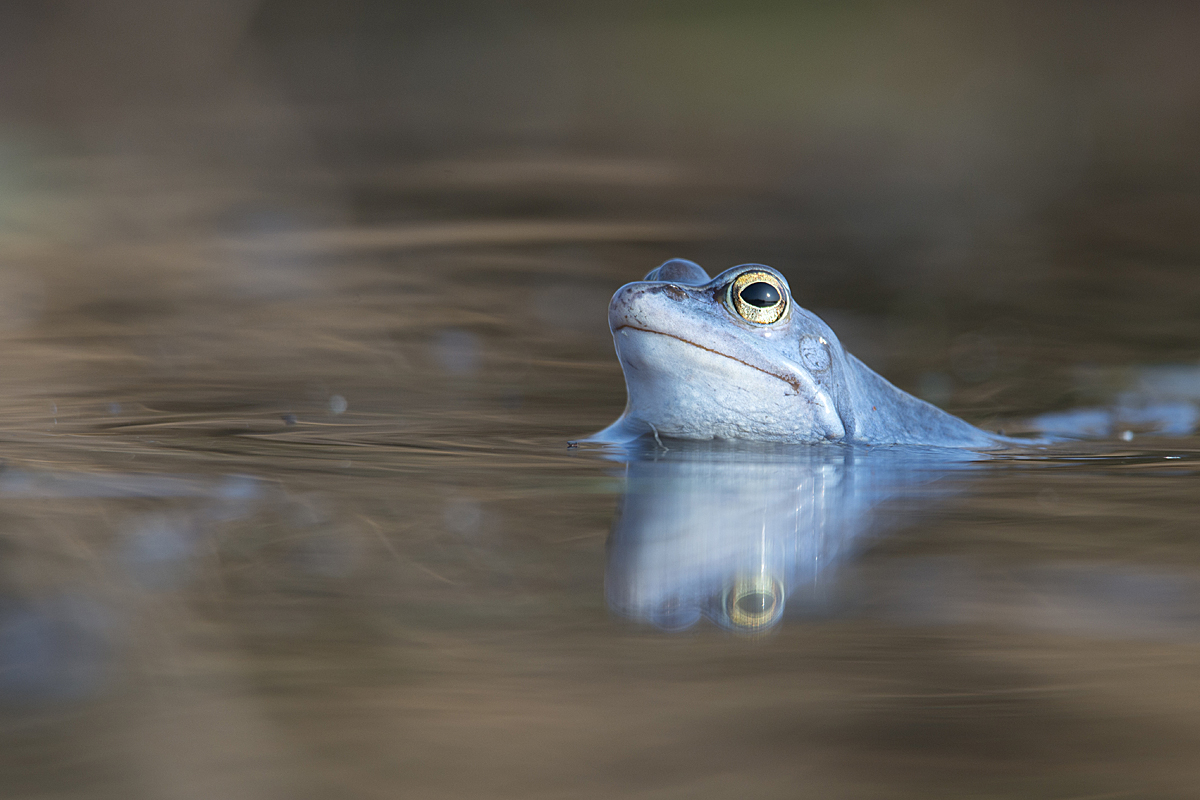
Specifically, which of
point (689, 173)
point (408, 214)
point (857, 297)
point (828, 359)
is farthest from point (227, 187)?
point (828, 359)

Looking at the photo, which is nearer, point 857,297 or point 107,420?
point 107,420

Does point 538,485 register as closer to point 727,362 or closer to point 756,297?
point 727,362

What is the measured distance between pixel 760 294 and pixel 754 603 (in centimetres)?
197

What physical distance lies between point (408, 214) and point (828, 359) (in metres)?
5.57

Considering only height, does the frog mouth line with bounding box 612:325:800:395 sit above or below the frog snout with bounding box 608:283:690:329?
below

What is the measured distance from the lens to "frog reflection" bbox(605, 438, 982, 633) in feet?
8.39

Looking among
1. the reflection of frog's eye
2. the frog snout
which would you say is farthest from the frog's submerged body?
the reflection of frog's eye

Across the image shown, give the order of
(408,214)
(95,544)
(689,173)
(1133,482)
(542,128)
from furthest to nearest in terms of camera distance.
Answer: (542,128)
(689,173)
(408,214)
(1133,482)
(95,544)

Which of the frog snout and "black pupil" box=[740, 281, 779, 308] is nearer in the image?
the frog snout

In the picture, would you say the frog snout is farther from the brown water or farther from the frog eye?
the brown water

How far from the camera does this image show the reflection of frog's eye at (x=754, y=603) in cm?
245

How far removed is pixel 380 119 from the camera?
13.3 meters

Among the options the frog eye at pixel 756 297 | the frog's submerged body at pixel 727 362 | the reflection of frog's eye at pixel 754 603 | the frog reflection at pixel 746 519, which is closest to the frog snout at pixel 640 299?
the frog's submerged body at pixel 727 362

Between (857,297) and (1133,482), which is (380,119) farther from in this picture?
(1133,482)
